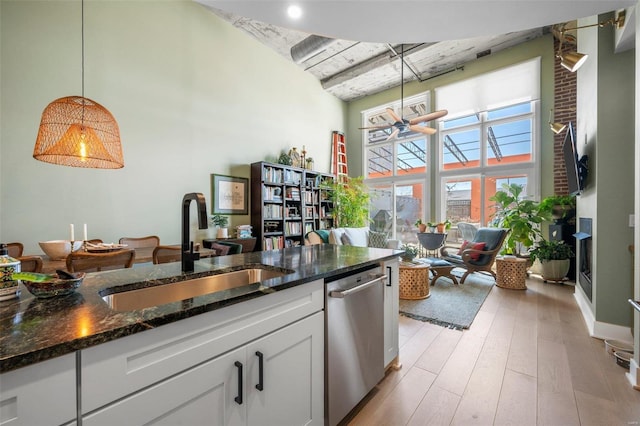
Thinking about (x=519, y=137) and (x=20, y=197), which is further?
(x=519, y=137)

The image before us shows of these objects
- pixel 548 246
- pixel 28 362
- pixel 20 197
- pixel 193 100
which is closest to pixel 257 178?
pixel 193 100

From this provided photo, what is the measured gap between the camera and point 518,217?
435 cm

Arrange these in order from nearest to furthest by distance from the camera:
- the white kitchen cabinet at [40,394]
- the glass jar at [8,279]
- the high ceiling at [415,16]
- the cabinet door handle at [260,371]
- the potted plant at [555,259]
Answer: the white kitchen cabinet at [40,394]
the glass jar at [8,279]
the cabinet door handle at [260,371]
the high ceiling at [415,16]
the potted plant at [555,259]

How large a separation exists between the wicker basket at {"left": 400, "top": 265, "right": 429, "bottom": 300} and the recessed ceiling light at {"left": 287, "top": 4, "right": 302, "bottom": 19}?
9.88 feet

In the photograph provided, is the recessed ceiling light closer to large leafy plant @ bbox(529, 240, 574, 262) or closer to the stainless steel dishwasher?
the stainless steel dishwasher

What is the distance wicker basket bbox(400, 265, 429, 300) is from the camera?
3527 millimetres

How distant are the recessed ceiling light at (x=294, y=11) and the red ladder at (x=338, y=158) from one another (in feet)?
15.6

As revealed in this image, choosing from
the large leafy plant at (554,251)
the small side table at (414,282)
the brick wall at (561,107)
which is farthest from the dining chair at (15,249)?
the brick wall at (561,107)

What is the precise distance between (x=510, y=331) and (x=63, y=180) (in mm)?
5091

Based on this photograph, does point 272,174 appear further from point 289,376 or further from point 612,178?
point 612,178

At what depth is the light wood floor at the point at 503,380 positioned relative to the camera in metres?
1.56

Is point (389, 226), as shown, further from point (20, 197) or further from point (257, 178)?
point (20, 197)

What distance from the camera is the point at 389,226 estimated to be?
22.1 feet

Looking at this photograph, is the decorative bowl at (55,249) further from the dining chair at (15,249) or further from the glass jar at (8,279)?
the glass jar at (8,279)
